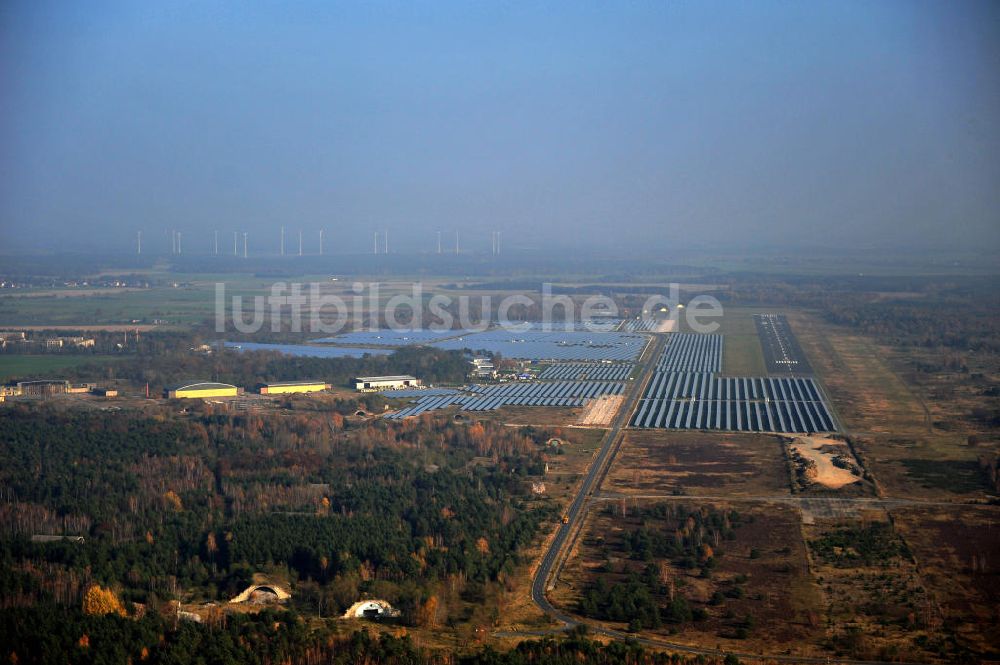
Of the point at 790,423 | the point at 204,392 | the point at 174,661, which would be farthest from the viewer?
the point at 204,392

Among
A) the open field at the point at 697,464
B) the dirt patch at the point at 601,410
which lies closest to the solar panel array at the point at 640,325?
the dirt patch at the point at 601,410

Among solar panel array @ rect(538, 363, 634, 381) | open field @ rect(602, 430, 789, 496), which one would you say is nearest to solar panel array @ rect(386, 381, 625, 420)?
solar panel array @ rect(538, 363, 634, 381)

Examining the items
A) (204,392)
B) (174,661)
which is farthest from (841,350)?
(174,661)

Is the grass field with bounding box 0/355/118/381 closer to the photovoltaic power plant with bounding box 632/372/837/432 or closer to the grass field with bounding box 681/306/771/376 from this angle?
the photovoltaic power plant with bounding box 632/372/837/432

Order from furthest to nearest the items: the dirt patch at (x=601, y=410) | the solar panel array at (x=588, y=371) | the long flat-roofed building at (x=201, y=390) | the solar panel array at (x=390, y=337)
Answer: the solar panel array at (x=390, y=337) < the solar panel array at (x=588, y=371) < the long flat-roofed building at (x=201, y=390) < the dirt patch at (x=601, y=410)

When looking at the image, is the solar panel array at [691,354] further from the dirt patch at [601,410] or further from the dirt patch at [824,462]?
the dirt patch at [824,462]

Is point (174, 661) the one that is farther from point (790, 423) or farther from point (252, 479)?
point (790, 423)
